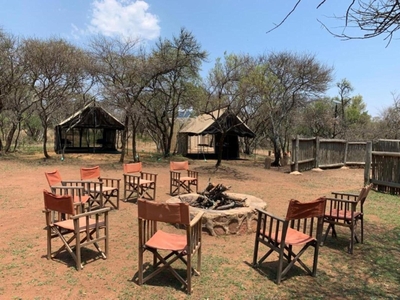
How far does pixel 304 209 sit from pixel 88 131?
72.0 feet

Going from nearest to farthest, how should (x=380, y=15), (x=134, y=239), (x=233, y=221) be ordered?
(x=380, y=15) → (x=134, y=239) → (x=233, y=221)

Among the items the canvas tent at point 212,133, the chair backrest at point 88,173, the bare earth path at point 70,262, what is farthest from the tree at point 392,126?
the chair backrest at point 88,173

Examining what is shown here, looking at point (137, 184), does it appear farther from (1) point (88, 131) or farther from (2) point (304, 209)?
→ (1) point (88, 131)

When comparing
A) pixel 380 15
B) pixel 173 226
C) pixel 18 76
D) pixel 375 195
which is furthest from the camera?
pixel 18 76

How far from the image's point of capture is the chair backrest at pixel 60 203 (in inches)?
148

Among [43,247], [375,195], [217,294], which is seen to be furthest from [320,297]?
[375,195]

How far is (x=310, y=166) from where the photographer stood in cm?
1608

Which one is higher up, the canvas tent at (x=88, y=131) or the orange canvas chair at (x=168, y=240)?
the canvas tent at (x=88, y=131)

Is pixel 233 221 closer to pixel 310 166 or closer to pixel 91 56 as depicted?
pixel 310 166

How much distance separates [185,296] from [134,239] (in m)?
1.94

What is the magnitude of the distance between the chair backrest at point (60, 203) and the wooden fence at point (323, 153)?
12725 mm

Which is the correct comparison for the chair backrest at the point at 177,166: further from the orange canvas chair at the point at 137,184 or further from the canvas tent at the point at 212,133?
the canvas tent at the point at 212,133

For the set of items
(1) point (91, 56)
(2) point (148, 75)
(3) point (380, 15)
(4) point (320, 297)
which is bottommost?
(4) point (320, 297)

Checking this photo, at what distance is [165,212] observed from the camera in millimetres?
3318
